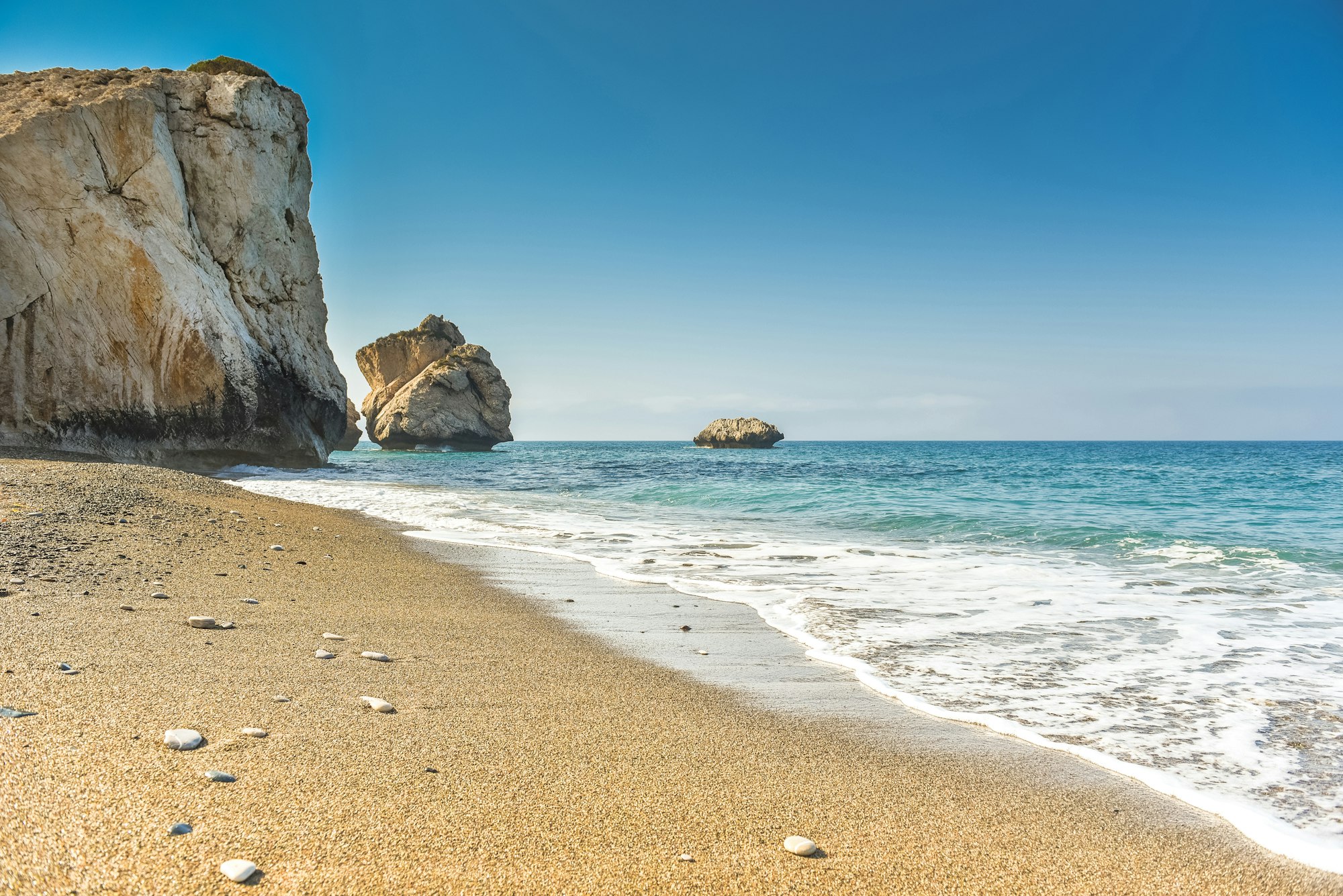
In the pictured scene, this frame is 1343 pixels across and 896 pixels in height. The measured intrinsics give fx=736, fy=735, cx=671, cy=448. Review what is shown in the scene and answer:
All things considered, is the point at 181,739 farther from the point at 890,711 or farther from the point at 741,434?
the point at 741,434

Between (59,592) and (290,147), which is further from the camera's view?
(290,147)

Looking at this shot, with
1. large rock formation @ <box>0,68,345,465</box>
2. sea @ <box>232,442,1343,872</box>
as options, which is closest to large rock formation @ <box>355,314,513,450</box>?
large rock formation @ <box>0,68,345,465</box>

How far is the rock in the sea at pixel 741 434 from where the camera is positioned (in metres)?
75.1

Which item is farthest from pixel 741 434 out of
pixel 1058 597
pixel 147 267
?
pixel 1058 597

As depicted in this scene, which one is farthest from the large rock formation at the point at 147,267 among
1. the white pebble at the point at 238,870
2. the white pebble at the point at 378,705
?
the white pebble at the point at 238,870

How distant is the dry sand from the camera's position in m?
1.93

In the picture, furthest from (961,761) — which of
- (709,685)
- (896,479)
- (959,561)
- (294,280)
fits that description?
(294,280)

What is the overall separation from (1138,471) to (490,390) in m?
44.9

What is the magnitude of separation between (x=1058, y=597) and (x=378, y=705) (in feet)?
19.5

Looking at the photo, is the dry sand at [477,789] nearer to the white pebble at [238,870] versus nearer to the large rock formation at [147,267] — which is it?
the white pebble at [238,870]

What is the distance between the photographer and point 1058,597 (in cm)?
668

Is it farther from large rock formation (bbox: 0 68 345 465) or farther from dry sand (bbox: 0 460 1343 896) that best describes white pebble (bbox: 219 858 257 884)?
large rock formation (bbox: 0 68 345 465)

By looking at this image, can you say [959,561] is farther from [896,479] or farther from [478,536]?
[896,479]

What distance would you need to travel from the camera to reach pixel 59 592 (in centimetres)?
450
